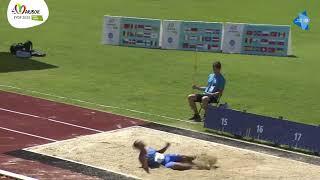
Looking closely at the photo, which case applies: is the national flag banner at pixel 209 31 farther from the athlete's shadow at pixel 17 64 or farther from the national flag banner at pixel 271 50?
the athlete's shadow at pixel 17 64

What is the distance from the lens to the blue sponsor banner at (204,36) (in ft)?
102

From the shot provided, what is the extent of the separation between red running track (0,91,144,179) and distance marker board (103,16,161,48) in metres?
12.9

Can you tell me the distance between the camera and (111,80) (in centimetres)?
2305

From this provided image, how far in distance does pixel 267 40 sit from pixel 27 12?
1521 centimetres

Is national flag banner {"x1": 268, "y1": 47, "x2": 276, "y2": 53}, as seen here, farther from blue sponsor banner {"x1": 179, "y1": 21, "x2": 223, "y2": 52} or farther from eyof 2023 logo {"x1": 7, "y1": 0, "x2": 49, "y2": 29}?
eyof 2023 logo {"x1": 7, "y1": 0, "x2": 49, "y2": 29}

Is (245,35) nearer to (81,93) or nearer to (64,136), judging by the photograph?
(81,93)

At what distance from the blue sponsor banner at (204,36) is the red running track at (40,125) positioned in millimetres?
13383

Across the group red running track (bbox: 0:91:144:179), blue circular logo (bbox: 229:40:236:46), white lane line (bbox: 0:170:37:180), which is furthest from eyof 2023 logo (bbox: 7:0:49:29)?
blue circular logo (bbox: 229:40:236:46)

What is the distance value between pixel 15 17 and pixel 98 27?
19.7 m

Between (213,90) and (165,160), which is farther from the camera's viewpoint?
(213,90)

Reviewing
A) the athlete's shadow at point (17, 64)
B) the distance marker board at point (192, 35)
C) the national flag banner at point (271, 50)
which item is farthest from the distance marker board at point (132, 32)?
the athlete's shadow at point (17, 64)

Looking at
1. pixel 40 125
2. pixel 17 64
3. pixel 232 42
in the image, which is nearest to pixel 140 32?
pixel 232 42

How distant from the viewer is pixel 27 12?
59.3ft

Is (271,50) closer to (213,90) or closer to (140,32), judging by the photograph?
(140,32)
